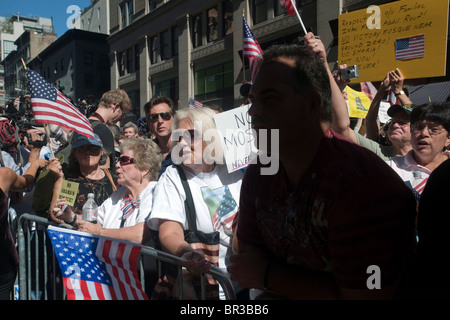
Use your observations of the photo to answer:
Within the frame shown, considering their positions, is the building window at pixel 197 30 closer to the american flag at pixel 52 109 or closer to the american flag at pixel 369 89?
the american flag at pixel 369 89

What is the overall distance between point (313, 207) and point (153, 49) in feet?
95.4

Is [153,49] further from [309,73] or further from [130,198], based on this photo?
[309,73]

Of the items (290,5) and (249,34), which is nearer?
(290,5)

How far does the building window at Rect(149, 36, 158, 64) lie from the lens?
28125 mm

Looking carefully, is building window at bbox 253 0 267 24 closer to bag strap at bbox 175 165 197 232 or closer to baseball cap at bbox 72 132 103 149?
baseball cap at bbox 72 132 103 149

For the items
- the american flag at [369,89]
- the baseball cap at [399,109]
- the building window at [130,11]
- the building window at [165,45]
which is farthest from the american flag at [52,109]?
the building window at [130,11]

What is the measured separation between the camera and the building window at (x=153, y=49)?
2812 centimetres

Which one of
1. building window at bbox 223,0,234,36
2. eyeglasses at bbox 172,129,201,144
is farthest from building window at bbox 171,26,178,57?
eyeglasses at bbox 172,129,201,144

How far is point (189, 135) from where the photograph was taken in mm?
2791

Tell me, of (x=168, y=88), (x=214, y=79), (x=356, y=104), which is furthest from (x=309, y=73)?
(x=168, y=88)
